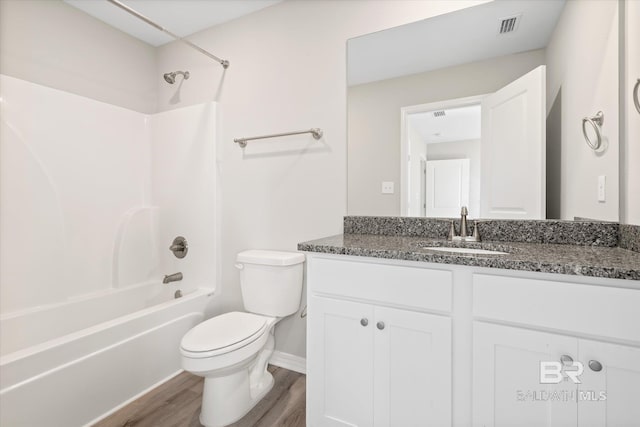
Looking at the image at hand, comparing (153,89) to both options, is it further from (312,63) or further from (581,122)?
(581,122)

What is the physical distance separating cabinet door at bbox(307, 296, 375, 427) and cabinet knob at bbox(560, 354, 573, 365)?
1.90 feet

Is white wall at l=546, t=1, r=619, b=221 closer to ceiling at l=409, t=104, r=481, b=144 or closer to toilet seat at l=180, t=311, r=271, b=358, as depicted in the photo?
ceiling at l=409, t=104, r=481, b=144

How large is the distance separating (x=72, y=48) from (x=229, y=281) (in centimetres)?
196

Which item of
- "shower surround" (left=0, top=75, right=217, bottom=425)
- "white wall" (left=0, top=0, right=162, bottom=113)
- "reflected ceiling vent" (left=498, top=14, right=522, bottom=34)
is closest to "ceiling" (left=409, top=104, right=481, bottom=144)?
"reflected ceiling vent" (left=498, top=14, right=522, bottom=34)

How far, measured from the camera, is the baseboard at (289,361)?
1.95 m

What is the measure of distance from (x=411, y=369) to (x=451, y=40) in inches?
61.9

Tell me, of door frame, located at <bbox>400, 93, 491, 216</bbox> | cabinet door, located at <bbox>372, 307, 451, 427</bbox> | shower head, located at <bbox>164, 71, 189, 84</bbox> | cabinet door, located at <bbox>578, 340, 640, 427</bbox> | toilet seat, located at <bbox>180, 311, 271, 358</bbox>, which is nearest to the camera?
cabinet door, located at <bbox>578, 340, 640, 427</bbox>

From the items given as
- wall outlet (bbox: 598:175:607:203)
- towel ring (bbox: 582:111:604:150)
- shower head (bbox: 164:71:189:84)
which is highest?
shower head (bbox: 164:71:189:84)

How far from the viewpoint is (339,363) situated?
1.25m

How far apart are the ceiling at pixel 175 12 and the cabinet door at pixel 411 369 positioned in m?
2.10

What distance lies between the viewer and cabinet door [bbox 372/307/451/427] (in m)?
1.05

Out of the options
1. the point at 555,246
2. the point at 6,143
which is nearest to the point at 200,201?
the point at 6,143

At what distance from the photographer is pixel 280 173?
6.57ft

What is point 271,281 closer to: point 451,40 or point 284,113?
point 284,113
